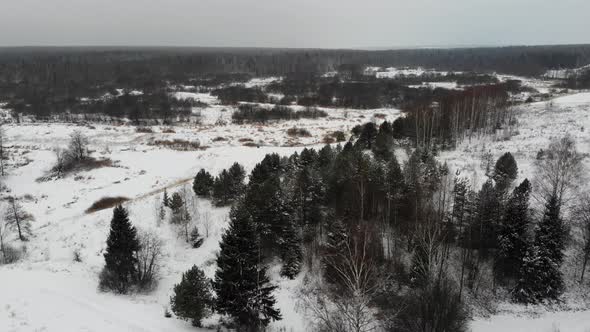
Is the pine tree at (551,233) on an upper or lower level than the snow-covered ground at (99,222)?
upper

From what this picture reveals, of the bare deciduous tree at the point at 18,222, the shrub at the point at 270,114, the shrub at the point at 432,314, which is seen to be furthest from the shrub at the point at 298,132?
the shrub at the point at 432,314

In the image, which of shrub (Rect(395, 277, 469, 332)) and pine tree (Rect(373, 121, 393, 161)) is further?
pine tree (Rect(373, 121, 393, 161))

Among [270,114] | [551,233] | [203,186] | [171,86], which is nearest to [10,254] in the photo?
[203,186]

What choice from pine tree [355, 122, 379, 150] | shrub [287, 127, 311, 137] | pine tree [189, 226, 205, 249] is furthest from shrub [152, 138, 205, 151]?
pine tree [189, 226, 205, 249]

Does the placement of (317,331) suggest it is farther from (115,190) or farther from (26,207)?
(26,207)

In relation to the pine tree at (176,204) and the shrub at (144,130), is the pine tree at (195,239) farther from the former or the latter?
the shrub at (144,130)

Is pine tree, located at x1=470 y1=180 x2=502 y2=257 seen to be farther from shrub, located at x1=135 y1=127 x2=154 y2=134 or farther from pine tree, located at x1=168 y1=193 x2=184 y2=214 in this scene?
shrub, located at x1=135 y1=127 x2=154 y2=134
